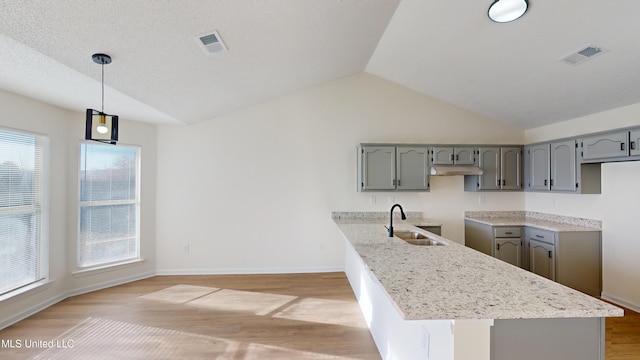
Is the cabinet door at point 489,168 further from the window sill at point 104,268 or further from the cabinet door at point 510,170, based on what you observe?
the window sill at point 104,268

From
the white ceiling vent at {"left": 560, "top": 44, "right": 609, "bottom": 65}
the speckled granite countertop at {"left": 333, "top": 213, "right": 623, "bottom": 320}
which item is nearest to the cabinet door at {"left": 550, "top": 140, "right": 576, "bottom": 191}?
the white ceiling vent at {"left": 560, "top": 44, "right": 609, "bottom": 65}

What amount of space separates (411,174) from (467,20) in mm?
2187

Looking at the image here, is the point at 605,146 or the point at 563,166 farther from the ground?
the point at 605,146

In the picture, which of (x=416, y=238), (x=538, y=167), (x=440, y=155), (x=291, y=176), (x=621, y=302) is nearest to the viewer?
(x=416, y=238)

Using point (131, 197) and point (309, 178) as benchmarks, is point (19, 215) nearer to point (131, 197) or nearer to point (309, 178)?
point (131, 197)

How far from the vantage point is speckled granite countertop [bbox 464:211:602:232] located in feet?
11.8

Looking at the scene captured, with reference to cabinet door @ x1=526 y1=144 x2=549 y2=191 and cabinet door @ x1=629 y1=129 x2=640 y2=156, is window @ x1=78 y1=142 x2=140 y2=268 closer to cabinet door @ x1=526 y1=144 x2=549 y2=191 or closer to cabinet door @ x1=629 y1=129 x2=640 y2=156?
Result: cabinet door @ x1=526 y1=144 x2=549 y2=191

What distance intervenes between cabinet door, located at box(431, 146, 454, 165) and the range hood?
9 cm

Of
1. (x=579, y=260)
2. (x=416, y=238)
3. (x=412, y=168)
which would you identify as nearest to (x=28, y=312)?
(x=416, y=238)

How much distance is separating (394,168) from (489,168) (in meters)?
1.54

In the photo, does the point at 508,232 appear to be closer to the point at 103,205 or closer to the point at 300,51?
the point at 300,51

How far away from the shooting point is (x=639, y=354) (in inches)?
94.6

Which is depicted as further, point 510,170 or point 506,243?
point 510,170

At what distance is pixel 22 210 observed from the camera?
3047mm
